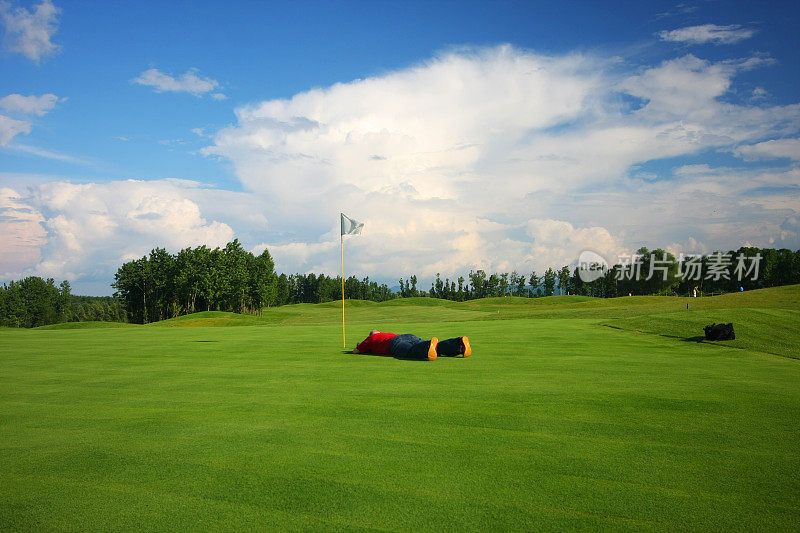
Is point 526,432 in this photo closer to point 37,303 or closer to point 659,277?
point 659,277

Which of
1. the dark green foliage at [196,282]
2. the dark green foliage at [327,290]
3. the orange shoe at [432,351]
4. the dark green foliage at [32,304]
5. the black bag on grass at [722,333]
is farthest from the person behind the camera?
the dark green foliage at [327,290]

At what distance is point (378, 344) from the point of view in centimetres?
1475

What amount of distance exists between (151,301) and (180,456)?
104 m

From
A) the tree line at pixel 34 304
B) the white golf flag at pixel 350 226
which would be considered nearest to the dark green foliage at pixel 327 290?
the tree line at pixel 34 304

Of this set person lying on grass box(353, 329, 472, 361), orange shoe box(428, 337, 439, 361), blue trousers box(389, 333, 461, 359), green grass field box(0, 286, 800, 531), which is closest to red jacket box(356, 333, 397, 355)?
person lying on grass box(353, 329, 472, 361)

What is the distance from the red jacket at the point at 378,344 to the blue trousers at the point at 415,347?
1.03 ft

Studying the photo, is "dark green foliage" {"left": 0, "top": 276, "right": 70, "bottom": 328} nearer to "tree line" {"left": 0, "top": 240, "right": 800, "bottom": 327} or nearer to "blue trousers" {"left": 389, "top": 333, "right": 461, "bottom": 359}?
"tree line" {"left": 0, "top": 240, "right": 800, "bottom": 327}

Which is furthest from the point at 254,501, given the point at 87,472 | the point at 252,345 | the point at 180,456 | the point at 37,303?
the point at 37,303

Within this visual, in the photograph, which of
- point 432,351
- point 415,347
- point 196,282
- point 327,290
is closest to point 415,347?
point 415,347

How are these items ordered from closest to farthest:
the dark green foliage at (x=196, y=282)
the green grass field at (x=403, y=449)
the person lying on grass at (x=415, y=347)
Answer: the green grass field at (x=403, y=449) → the person lying on grass at (x=415, y=347) → the dark green foliage at (x=196, y=282)

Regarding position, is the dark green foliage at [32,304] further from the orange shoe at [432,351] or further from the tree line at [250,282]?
the orange shoe at [432,351]

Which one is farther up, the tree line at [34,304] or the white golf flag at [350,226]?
the white golf flag at [350,226]

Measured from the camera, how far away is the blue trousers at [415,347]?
1320 centimetres

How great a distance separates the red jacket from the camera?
1458cm
